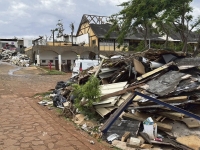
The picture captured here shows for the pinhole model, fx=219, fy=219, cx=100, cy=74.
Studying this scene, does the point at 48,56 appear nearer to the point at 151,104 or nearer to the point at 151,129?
the point at 151,104

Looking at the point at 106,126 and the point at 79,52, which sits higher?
the point at 79,52

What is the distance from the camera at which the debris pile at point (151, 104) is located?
461 centimetres

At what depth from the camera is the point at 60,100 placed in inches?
316

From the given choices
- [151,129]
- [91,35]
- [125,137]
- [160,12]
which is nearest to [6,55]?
[91,35]

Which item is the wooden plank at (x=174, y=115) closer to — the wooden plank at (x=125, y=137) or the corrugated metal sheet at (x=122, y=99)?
the wooden plank at (x=125, y=137)

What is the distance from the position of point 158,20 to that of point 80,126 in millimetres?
13162

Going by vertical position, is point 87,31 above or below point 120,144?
above

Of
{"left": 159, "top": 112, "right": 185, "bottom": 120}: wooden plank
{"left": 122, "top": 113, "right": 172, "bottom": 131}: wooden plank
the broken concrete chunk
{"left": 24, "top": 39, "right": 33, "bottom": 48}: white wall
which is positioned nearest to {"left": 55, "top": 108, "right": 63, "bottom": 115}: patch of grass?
{"left": 122, "top": 113, "right": 172, "bottom": 131}: wooden plank

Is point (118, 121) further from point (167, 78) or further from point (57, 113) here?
point (57, 113)

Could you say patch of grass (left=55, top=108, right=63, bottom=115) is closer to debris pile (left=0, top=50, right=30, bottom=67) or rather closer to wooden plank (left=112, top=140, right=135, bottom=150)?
wooden plank (left=112, top=140, right=135, bottom=150)

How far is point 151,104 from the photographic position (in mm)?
5262

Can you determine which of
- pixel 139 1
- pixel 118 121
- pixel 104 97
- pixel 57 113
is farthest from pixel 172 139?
pixel 139 1

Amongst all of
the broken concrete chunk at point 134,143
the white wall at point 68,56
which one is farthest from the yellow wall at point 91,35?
the broken concrete chunk at point 134,143

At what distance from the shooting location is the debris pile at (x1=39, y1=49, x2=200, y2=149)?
4609mm
